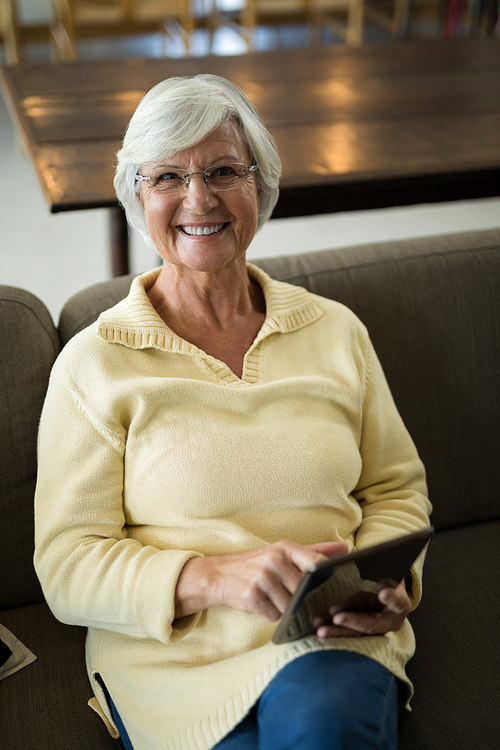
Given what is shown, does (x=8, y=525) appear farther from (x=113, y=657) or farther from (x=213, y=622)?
(x=213, y=622)

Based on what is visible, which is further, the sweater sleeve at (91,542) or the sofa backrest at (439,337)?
the sofa backrest at (439,337)

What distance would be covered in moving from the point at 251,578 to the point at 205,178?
2.01ft

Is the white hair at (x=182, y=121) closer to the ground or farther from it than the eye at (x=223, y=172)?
farther from it

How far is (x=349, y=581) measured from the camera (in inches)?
39.2

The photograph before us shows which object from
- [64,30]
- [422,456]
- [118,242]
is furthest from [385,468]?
[64,30]

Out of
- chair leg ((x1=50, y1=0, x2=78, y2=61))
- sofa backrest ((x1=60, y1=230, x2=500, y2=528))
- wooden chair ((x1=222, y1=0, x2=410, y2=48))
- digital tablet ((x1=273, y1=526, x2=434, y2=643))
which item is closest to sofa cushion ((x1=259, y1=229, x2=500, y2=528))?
sofa backrest ((x1=60, y1=230, x2=500, y2=528))

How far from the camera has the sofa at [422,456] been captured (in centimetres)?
124

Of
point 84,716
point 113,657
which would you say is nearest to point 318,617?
point 113,657

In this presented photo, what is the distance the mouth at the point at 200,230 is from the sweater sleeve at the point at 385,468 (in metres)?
0.36

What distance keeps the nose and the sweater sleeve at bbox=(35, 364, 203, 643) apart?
347 millimetres

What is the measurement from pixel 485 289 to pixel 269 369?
59 cm

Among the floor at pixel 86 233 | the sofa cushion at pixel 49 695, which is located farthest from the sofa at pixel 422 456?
the floor at pixel 86 233

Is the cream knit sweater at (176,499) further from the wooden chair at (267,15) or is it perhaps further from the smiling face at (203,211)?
the wooden chair at (267,15)

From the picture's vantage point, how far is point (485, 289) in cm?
164
